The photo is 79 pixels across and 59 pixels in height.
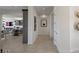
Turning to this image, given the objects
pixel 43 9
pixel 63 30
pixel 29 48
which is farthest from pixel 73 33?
pixel 43 9

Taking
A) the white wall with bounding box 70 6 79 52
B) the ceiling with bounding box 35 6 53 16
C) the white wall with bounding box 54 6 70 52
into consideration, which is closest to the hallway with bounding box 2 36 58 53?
the white wall with bounding box 54 6 70 52

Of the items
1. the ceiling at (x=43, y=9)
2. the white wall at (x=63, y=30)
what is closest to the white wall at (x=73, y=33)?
the white wall at (x=63, y=30)

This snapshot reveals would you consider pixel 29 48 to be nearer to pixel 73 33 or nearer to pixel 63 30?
pixel 63 30

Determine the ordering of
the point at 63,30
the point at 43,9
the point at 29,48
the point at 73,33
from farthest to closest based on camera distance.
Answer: the point at 43,9 → the point at 29,48 → the point at 63,30 → the point at 73,33

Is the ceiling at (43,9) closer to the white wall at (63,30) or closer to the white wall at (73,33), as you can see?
the white wall at (63,30)

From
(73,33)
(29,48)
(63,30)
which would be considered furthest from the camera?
(29,48)

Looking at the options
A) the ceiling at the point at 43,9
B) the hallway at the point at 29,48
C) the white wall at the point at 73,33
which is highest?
the ceiling at the point at 43,9

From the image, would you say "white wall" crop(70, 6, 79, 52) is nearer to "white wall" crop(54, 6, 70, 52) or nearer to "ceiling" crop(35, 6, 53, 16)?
"white wall" crop(54, 6, 70, 52)

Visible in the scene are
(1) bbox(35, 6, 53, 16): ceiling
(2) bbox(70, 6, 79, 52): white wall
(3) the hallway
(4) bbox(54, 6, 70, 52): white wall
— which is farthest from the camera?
(1) bbox(35, 6, 53, 16): ceiling
